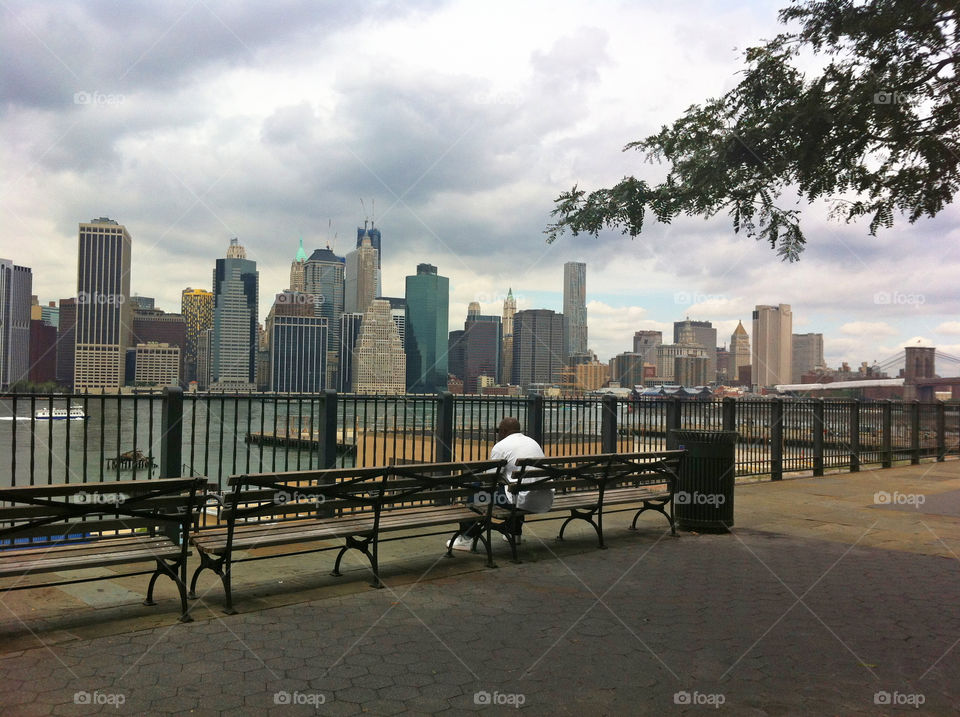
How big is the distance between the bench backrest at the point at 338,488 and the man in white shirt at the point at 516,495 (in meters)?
0.44

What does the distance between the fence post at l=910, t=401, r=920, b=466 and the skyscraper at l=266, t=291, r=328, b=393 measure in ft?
63.6

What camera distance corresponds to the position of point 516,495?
23.7 feet

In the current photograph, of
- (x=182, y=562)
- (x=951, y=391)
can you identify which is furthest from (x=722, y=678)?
(x=951, y=391)

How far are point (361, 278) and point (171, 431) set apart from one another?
61.9 metres

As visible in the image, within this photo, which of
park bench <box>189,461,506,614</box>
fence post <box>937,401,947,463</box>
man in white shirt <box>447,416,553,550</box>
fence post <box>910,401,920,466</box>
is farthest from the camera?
fence post <box>937,401,947,463</box>

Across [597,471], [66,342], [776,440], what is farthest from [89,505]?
[66,342]

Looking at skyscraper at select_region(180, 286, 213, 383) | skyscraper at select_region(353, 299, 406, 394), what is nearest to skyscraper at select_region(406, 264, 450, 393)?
skyscraper at select_region(353, 299, 406, 394)

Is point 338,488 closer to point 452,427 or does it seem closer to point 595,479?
point 595,479

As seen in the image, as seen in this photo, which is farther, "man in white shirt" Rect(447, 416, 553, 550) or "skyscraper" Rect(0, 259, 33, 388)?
"skyscraper" Rect(0, 259, 33, 388)

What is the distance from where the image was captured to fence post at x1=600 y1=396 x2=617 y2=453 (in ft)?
38.6

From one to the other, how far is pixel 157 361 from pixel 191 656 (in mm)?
19401

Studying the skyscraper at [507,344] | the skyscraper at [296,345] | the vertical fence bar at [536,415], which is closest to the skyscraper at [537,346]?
the skyscraper at [507,344]

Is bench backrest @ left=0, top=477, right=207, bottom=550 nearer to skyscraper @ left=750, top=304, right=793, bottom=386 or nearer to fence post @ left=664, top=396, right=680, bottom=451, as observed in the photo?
fence post @ left=664, top=396, right=680, bottom=451

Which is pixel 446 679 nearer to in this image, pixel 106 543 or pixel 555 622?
pixel 555 622
